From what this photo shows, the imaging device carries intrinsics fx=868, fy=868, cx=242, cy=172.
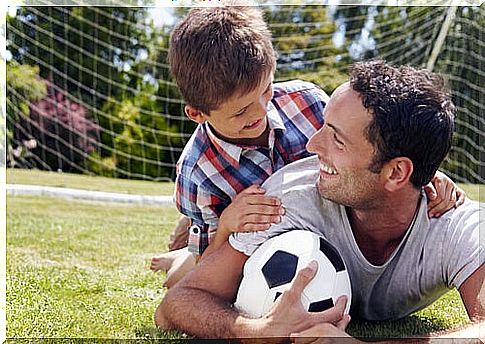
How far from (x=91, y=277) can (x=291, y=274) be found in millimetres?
1293

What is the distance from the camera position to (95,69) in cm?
721

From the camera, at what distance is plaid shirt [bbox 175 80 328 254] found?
2.52 m

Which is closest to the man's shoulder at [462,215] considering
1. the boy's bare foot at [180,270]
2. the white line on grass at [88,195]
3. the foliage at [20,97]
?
the boy's bare foot at [180,270]

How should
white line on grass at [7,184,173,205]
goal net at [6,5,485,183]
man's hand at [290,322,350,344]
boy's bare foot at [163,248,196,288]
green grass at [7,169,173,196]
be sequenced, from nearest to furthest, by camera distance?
1. man's hand at [290,322,350,344]
2. boy's bare foot at [163,248,196,288]
3. white line on grass at [7,184,173,205]
4. green grass at [7,169,173,196]
5. goal net at [6,5,485,183]

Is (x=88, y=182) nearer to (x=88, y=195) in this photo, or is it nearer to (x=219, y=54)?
(x=88, y=195)

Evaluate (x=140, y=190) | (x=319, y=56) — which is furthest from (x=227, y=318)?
(x=319, y=56)

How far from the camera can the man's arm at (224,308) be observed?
201 cm

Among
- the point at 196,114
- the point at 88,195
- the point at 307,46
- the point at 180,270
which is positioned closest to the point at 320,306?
the point at 196,114

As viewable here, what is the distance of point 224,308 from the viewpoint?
7.04 ft

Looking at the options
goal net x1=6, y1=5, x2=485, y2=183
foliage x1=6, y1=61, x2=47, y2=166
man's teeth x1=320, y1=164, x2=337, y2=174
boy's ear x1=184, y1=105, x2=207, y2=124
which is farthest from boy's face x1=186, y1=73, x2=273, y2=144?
foliage x1=6, y1=61, x2=47, y2=166

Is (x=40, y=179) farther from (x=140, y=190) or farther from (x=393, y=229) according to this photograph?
(x=393, y=229)

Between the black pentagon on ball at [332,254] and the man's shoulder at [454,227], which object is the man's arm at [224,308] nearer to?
the black pentagon on ball at [332,254]

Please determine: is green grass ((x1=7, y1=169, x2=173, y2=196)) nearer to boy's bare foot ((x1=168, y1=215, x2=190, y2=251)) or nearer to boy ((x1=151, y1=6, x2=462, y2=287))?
boy's bare foot ((x1=168, y1=215, x2=190, y2=251))

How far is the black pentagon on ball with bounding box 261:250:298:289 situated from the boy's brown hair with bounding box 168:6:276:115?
46 cm
